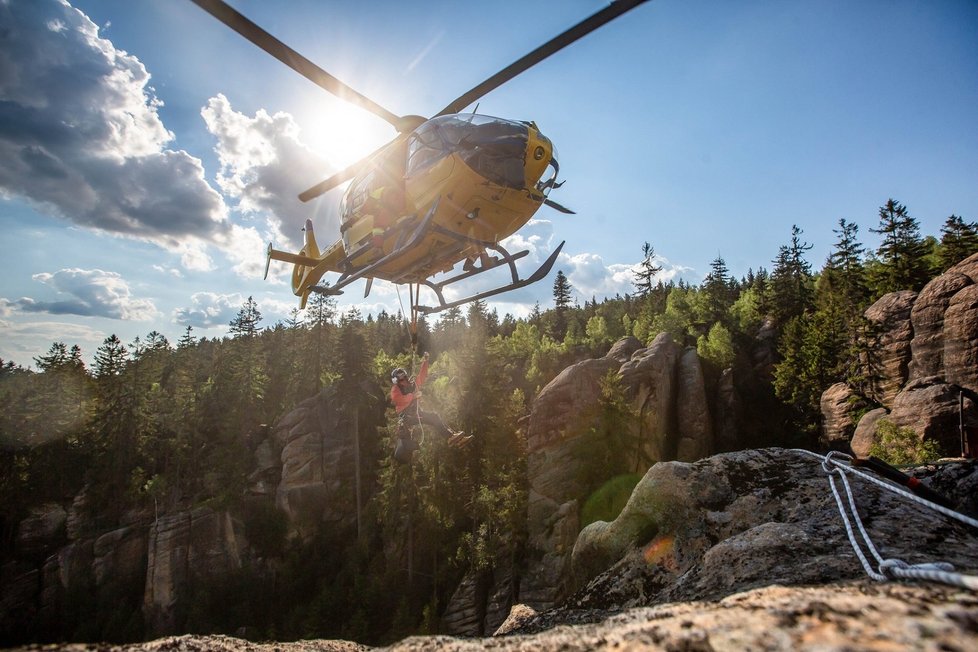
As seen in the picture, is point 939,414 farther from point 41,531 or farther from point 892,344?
point 41,531

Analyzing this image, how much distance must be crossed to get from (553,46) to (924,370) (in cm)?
3385

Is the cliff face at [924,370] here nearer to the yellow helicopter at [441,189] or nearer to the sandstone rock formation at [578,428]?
the sandstone rock formation at [578,428]

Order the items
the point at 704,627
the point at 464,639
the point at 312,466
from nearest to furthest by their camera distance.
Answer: the point at 704,627, the point at 464,639, the point at 312,466

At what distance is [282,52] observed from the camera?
6512mm

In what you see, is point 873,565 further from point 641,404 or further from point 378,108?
point 641,404

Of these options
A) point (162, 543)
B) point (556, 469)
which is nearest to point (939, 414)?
point (556, 469)

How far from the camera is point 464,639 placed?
2248mm

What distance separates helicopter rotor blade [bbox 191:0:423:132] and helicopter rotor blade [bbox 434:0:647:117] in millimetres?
1896

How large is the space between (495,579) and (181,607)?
23.9 metres

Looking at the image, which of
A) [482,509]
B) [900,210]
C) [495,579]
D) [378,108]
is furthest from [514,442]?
[900,210]

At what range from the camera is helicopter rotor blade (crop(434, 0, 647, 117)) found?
533 cm

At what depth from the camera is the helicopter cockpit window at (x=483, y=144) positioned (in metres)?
7.65

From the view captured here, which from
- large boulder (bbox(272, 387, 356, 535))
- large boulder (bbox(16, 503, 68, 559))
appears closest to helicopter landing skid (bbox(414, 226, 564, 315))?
large boulder (bbox(272, 387, 356, 535))

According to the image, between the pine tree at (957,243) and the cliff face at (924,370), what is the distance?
7.37 m
